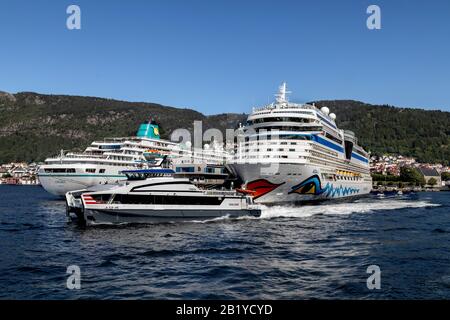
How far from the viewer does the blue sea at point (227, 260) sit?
A: 56.5 feet

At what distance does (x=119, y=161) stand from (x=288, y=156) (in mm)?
41513

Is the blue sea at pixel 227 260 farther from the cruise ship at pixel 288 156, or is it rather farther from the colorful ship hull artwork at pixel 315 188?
the colorful ship hull artwork at pixel 315 188

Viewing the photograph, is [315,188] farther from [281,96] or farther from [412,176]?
[412,176]

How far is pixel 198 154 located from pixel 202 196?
69.5 metres

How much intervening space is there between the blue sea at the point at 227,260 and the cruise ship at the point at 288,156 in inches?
489

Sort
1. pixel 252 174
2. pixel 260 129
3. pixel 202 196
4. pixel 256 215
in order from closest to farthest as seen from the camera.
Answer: pixel 202 196
pixel 256 215
pixel 252 174
pixel 260 129

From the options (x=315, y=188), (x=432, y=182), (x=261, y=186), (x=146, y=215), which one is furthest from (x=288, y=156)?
(x=432, y=182)

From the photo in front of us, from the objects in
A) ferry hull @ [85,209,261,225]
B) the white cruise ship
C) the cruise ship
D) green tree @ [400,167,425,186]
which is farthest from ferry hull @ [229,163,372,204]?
green tree @ [400,167,425,186]

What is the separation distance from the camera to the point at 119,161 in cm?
8088

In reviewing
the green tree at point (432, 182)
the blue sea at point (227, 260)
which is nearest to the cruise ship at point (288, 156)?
the blue sea at point (227, 260)

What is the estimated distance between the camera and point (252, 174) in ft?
164

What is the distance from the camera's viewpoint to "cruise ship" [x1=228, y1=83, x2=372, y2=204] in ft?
164

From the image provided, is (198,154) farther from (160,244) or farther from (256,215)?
(160,244)

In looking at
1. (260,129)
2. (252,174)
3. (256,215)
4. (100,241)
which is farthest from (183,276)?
(260,129)
